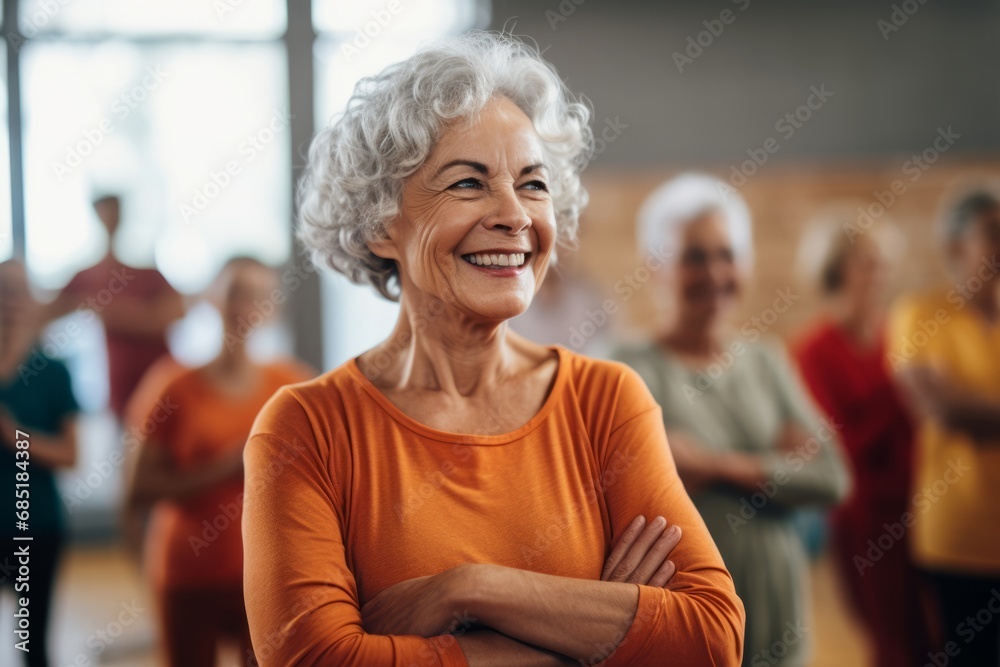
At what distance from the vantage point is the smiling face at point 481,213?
1234 millimetres

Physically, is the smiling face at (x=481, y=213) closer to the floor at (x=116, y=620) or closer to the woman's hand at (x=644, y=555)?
the woman's hand at (x=644, y=555)

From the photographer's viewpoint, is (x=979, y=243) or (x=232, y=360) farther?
(x=979, y=243)

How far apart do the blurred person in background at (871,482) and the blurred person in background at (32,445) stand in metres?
2.22

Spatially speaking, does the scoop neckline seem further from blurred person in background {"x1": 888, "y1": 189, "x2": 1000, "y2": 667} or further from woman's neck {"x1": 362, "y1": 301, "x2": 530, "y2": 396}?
blurred person in background {"x1": 888, "y1": 189, "x2": 1000, "y2": 667}

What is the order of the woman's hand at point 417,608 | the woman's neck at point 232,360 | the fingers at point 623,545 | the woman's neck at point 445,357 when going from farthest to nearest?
1. the woman's neck at point 232,360
2. the woman's neck at point 445,357
3. the fingers at point 623,545
4. the woman's hand at point 417,608

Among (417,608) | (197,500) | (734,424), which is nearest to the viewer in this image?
(417,608)

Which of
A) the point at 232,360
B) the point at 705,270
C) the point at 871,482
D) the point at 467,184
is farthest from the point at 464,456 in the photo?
the point at 871,482

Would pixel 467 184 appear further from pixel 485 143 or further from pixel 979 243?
pixel 979 243

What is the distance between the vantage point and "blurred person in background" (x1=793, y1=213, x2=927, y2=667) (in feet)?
9.24

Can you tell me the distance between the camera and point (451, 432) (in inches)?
50.1

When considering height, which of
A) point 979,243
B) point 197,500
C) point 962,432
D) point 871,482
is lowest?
point 871,482

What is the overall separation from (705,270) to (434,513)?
122 cm

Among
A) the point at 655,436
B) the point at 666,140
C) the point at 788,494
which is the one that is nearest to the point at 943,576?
the point at 788,494

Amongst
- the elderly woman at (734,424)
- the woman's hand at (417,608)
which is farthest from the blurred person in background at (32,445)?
the elderly woman at (734,424)
